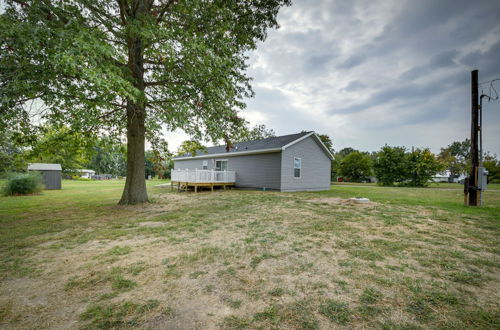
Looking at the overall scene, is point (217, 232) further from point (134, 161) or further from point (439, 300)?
point (134, 161)

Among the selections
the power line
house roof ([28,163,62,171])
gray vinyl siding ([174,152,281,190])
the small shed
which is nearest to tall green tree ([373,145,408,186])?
the power line

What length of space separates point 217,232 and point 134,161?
5332 millimetres

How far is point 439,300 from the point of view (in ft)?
6.72

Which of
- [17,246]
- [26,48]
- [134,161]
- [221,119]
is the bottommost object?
[17,246]

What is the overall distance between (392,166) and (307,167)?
54.0ft

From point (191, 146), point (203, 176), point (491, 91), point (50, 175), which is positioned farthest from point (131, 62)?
point (50, 175)

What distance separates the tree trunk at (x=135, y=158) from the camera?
771cm

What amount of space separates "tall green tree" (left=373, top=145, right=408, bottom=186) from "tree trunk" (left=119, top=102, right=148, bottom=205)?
27604 millimetres

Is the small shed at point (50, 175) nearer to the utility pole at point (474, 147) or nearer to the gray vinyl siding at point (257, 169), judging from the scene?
the gray vinyl siding at point (257, 169)

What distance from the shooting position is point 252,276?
2547 mm

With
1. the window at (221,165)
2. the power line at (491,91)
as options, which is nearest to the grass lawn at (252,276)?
the power line at (491,91)

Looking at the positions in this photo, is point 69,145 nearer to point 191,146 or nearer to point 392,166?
point 191,146

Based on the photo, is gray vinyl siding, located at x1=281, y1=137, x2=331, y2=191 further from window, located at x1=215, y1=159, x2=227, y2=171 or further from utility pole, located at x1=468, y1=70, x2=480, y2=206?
utility pole, located at x1=468, y1=70, x2=480, y2=206

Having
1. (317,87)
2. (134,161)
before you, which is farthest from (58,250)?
(317,87)
